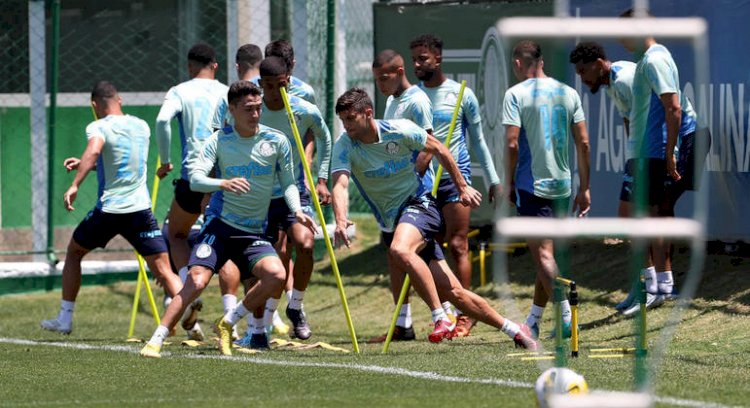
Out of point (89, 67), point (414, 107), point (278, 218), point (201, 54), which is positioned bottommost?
point (278, 218)

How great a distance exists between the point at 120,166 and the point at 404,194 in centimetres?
256

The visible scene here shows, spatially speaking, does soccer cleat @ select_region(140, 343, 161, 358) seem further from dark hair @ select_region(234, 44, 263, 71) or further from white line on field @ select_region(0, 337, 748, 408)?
dark hair @ select_region(234, 44, 263, 71)

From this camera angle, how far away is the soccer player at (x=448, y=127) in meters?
11.3

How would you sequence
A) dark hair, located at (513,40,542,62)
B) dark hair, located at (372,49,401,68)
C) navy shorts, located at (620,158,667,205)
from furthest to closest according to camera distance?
dark hair, located at (372,49,401,68)
navy shorts, located at (620,158,667,205)
dark hair, located at (513,40,542,62)

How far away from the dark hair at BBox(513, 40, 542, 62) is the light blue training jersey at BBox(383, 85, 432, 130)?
1.36 meters

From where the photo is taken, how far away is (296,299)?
11539 mm

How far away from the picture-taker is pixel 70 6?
15797 mm

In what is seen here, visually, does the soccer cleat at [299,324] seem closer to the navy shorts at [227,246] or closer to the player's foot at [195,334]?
the player's foot at [195,334]

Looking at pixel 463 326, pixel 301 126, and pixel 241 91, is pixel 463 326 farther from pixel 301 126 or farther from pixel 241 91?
pixel 241 91

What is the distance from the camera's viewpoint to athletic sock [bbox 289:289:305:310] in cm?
1151

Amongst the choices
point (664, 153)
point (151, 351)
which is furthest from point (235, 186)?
point (664, 153)

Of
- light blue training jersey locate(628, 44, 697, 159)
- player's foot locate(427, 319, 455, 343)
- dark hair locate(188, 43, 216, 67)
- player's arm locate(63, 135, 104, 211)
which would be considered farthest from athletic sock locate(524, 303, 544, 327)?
player's arm locate(63, 135, 104, 211)

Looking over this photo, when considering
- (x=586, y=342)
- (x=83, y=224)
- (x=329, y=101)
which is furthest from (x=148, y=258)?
(x=329, y=101)

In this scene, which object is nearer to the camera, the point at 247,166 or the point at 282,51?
the point at 247,166
